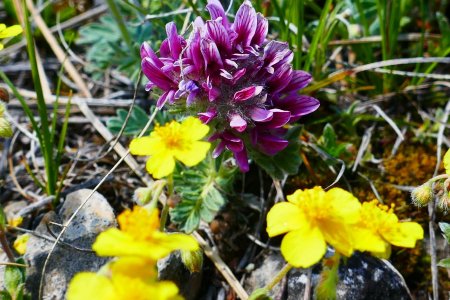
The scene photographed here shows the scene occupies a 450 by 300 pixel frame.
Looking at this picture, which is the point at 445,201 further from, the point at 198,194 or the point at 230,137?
the point at 198,194

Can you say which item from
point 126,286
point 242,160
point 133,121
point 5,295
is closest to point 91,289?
point 126,286

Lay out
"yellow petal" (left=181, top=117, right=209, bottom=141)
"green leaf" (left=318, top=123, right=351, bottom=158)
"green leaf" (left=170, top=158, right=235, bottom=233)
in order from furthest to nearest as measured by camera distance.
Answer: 1. "green leaf" (left=318, top=123, right=351, bottom=158)
2. "green leaf" (left=170, top=158, right=235, bottom=233)
3. "yellow petal" (left=181, top=117, right=209, bottom=141)

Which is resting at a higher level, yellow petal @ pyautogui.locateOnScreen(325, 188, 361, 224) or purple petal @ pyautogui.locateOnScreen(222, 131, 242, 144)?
yellow petal @ pyautogui.locateOnScreen(325, 188, 361, 224)

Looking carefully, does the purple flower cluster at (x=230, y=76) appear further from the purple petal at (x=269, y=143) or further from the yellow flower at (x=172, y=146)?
the yellow flower at (x=172, y=146)

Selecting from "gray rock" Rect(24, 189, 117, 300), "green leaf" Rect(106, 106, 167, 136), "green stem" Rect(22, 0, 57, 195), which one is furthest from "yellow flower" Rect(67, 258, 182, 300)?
"green leaf" Rect(106, 106, 167, 136)

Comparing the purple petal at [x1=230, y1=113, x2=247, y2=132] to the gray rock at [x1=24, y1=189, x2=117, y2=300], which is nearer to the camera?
the purple petal at [x1=230, y1=113, x2=247, y2=132]

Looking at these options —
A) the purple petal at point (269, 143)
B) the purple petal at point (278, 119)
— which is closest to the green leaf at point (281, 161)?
the purple petal at point (269, 143)

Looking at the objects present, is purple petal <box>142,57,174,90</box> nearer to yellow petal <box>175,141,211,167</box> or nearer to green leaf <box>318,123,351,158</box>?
yellow petal <box>175,141,211,167</box>
